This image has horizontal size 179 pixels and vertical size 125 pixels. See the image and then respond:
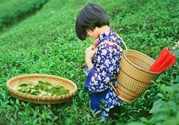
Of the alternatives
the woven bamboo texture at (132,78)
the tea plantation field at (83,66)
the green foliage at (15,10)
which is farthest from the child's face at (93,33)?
the green foliage at (15,10)

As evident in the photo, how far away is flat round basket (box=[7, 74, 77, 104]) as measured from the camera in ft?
9.37

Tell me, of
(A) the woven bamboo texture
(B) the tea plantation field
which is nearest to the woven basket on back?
(A) the woven bamboo texture

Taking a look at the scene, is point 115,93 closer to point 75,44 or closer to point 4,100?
point 4,100

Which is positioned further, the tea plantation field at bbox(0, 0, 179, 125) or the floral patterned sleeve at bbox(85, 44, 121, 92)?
the floral patterned sleeve at bbox(85, 44, 121, 92)

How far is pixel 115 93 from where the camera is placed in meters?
2.78

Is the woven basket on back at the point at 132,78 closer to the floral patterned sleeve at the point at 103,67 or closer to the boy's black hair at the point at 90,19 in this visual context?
the floral patterned sleeve at the point at 103,67

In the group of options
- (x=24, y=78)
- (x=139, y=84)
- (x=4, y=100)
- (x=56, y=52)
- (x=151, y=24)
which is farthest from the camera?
(x=151, y=24)

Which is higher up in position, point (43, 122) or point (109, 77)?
point (109, 77)

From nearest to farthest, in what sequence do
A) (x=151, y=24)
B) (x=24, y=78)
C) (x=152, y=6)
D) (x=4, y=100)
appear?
(x=4, y=100), (x=24, y=78), (x=151, y=24), (x=152, y=6)

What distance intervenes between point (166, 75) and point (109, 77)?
3.90 ft

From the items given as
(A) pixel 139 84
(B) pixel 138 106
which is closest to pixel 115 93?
(A) pixel 139 84

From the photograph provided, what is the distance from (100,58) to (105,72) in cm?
17

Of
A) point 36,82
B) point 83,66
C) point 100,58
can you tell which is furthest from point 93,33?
point 83,66

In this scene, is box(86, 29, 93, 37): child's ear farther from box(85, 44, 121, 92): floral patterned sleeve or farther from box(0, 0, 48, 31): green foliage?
box(0, 0, 48, 31): green foliage
